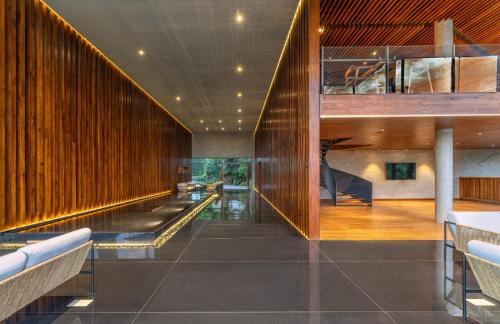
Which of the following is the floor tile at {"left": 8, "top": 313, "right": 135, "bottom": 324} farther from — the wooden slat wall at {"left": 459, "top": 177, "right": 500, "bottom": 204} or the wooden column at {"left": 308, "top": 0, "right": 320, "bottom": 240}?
the wooden slat wall at {"left": 459, "top": 177, "right": 500, "bottom": 204}

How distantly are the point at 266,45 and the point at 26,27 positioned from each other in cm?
585

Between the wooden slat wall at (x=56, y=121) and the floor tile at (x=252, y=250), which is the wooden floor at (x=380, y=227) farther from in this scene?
the wooden slat wall at (x=56, y=121)

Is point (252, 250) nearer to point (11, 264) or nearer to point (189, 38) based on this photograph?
point (11, 264)

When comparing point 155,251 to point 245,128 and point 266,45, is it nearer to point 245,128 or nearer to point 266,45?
point 266,45

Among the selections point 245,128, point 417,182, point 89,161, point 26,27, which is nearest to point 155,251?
point 89,161

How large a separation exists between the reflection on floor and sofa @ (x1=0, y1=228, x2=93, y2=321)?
1.38 feet

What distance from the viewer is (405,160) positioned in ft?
47.4

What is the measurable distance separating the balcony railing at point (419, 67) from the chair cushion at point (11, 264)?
18.6 feet

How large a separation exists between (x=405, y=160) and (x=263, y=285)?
1357cm

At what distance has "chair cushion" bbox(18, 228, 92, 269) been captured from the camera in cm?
240

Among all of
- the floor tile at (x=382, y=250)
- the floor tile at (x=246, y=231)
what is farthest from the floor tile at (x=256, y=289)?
the floor tile at (x=246, y=231)

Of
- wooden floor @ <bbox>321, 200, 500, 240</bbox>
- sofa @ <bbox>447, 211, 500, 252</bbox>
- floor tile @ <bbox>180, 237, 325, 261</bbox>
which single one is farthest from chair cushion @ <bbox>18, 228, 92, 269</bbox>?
sofa @ <bbox>447, 211, 500, 252</bbox>

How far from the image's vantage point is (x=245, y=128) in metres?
21.7

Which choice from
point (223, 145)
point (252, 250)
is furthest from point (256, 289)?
point (223, 145)
